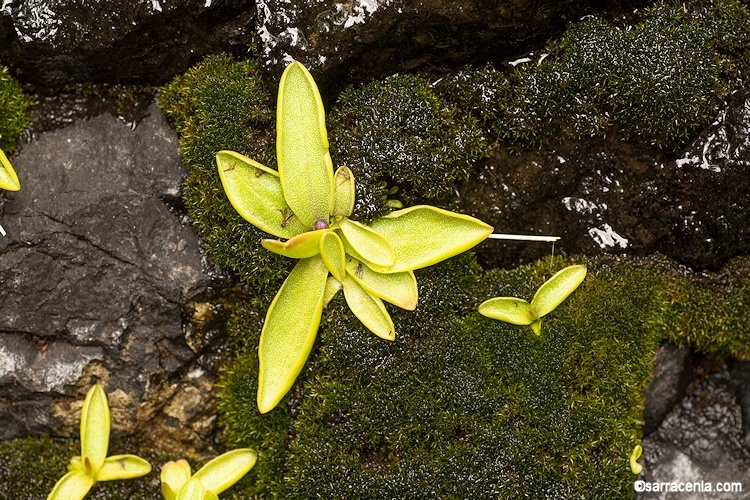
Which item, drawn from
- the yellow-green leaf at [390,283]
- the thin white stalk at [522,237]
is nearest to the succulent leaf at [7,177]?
the yellow-green leaf at [390,283]

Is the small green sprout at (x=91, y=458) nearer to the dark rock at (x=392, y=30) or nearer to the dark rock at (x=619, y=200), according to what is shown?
the dark rock at (x=392, y=30)

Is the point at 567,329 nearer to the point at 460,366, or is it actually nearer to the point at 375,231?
the point at 460,366

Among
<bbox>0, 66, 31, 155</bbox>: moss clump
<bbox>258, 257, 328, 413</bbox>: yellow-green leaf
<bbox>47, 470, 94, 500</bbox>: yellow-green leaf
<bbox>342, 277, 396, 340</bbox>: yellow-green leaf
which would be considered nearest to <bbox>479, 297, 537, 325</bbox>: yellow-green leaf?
<bbox>342, 277, 396, 340</bbox>: yellow-green leaf

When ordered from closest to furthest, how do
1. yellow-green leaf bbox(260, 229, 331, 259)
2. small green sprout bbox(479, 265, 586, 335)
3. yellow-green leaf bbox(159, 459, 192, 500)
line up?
yellow-green leaf bbox(260, 229, 331, 259) → small green sprout bbox(479, 265, 586, 335) → yellow-green leaf bbox(159, 459, 192, 500)

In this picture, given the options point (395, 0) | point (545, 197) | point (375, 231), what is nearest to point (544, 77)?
point (545, 197)

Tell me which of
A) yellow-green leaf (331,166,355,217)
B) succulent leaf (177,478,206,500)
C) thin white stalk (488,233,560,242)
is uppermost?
yellow-green leaf (331,166,355,217)

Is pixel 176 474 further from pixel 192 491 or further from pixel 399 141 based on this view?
pixel 399 141

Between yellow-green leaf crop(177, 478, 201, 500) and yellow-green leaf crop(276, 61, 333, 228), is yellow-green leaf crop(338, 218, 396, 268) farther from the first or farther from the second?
yellow-green leaf crop(177, 478, 201, 500)
